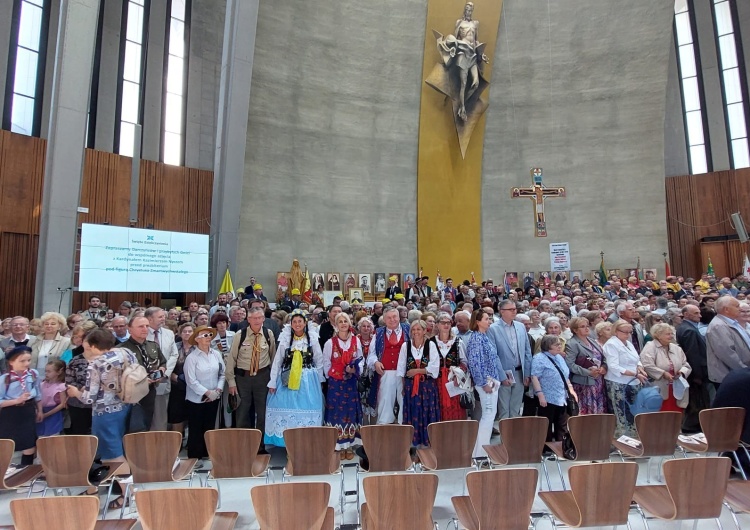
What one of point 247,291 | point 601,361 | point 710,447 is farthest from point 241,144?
point 710,447

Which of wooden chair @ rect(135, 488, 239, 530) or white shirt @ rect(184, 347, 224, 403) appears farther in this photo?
white shirt @ rect(184, 347, 224, 403)

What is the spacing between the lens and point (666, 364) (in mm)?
4625

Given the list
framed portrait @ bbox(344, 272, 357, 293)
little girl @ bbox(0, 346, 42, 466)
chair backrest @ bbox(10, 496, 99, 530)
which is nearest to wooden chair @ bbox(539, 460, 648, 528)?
chair backrest @ bbox(10, 496, 99, 530)

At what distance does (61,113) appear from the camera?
33.6 ft

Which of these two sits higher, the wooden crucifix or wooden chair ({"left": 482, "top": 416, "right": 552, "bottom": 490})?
the wooden crucifix

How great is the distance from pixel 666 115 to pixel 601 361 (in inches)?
669

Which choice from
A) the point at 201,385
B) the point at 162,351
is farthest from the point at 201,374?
the point at 162,351

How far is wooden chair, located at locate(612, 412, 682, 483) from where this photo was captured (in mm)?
3625

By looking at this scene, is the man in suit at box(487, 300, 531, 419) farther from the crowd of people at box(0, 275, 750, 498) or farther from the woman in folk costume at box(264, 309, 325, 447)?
the woman in folk costume at box(264, 309, 325, 447)

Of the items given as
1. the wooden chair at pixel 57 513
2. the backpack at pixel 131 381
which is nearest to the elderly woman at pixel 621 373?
the backpack at pixel 131 381

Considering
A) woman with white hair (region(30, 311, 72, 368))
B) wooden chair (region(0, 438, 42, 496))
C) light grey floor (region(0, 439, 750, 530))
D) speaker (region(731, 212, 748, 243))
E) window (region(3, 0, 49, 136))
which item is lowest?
light grey floor (region(0, 439, 750, 530))

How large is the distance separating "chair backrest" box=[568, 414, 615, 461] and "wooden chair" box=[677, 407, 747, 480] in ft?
2.12

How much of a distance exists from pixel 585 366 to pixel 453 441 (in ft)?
6.22

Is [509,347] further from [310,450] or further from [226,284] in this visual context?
[226,284]
